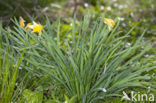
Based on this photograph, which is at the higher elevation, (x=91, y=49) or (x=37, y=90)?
(x=91, y=49)

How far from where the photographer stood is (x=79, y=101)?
66.2 inches

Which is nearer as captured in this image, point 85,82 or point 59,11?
point 85,82

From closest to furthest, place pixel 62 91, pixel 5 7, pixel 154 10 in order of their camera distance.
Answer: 1. pixel 62 91
2. pixel 5 7
3. pixel 154 10

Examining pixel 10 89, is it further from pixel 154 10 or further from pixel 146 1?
pixel 146 1

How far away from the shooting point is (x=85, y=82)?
1694 millimetres

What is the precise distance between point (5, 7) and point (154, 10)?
2754 millimetres

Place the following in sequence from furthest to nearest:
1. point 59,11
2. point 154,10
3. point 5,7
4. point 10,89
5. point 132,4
→ 1. point 132,4
2. point 59,11
3. point 154,10
4. point 5,7
5. point 10,89

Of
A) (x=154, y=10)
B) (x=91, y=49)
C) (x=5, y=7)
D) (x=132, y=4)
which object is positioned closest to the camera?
(x=91, y=49)

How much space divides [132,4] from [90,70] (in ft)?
12.3

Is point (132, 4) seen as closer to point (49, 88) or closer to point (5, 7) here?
point (5, 7)

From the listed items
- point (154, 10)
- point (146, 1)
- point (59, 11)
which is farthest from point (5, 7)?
point (146, 1)

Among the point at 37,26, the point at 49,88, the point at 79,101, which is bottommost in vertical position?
the point at 79,101

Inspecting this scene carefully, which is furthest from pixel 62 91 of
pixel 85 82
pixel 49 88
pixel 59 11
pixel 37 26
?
pixel 59 11

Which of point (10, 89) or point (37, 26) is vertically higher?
point (37, 26)
